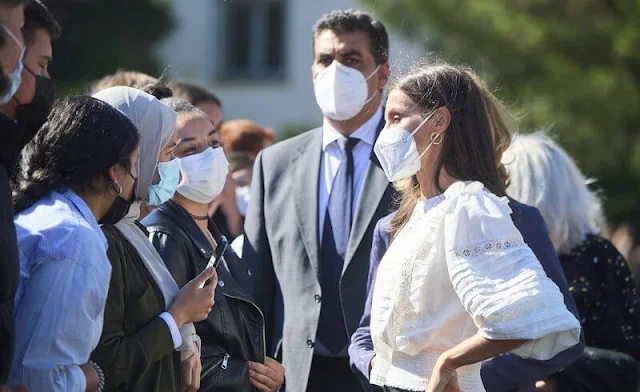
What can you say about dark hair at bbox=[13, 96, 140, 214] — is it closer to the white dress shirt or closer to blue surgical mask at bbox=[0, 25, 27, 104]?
blue surgical mask at bbox=[0, 25, 27, 104]

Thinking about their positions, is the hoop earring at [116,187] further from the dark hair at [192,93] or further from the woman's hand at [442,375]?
the dark hair at [192,93]

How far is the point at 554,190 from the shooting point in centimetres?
469

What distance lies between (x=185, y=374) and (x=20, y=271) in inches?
28.4

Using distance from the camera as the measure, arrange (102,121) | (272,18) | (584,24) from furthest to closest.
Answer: (272,18)
(584,24)
(102,121)

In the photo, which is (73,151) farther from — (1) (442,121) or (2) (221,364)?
(1) (442,121)

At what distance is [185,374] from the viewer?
3.28 metres

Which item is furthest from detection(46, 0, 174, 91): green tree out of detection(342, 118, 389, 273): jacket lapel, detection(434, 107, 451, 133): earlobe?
detection(434, 107, 451, 133): earlobe

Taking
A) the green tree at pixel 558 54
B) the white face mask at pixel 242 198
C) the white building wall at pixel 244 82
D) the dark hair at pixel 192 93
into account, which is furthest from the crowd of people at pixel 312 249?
the white building wall at pixel 244 82

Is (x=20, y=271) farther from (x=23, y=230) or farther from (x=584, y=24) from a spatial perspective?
(x=584, y=24)

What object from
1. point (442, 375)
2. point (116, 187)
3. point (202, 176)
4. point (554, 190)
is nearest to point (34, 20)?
point (116, 187)

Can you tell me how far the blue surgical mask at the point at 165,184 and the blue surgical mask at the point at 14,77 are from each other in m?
0.94

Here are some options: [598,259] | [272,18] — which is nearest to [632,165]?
[272,18]

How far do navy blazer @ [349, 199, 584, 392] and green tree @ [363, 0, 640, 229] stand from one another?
30.1 feet

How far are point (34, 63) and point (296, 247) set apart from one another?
69.8 inches
